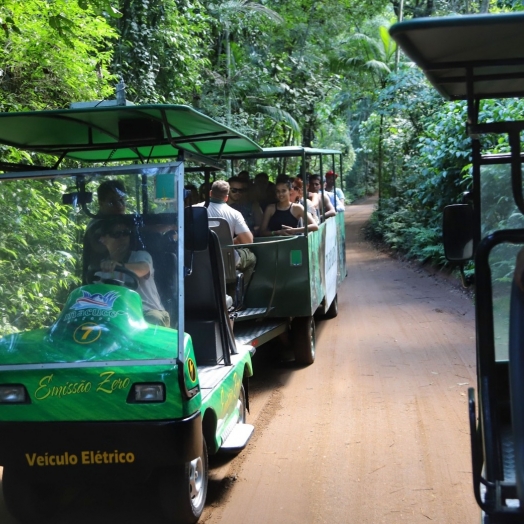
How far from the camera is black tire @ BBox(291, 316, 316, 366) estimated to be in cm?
859

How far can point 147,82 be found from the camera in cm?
1314

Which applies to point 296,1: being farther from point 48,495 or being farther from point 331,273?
point 48,495

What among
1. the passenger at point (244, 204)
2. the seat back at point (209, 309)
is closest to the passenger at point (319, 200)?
the passenger at point (244, 204)

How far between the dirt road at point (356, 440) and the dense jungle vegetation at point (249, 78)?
1.88 metres

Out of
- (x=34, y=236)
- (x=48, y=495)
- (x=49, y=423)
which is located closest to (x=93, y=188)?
(x=34, y=236)

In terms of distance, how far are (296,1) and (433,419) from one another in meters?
18.0

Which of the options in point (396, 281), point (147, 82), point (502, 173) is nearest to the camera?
point (502, 173)

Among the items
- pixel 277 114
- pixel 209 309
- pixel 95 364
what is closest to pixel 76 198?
pixel 95 364

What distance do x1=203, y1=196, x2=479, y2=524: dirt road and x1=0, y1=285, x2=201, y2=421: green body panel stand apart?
109 centimetres

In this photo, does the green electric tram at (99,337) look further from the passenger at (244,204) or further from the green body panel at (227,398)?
the passenger at (244,204)

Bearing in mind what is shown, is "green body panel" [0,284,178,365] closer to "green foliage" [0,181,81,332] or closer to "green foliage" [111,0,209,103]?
"green foliage" [0,181,81,332]

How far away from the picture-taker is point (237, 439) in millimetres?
5414

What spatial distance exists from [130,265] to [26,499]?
161cm

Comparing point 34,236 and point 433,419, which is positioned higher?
point 34,236
